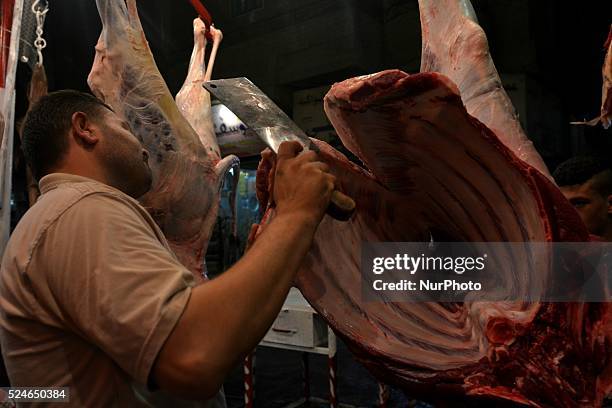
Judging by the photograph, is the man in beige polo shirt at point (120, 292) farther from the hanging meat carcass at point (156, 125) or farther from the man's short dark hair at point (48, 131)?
the hanging meat carcass at point (156, 125)

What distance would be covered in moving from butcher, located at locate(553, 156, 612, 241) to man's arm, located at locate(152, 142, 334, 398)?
1372 mm

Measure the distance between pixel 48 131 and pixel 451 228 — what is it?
925 mm

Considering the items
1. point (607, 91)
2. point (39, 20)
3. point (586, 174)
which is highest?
point (39, 20)

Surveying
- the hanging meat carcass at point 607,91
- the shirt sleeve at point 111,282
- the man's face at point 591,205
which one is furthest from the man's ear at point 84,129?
the man's face at point 591,205

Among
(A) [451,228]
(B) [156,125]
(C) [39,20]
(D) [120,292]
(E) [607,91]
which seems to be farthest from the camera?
(C) [39,20]

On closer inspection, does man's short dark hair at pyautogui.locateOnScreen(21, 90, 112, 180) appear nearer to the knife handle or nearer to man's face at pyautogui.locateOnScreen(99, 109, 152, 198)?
man's face at pyautogui.locateOnScreen(99, 109, 152, 198)

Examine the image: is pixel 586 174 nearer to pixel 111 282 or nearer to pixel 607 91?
pixel 607 91

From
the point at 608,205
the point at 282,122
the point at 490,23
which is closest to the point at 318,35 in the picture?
the point at 490,23

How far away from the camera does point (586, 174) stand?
1774 mm

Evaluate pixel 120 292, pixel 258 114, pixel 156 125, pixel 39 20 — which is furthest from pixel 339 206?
pixel 39 20

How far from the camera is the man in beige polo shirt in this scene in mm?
661

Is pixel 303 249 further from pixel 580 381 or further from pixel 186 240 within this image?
pixel 186 240

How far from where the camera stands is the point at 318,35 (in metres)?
4.20

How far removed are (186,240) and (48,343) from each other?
129 centimetres
